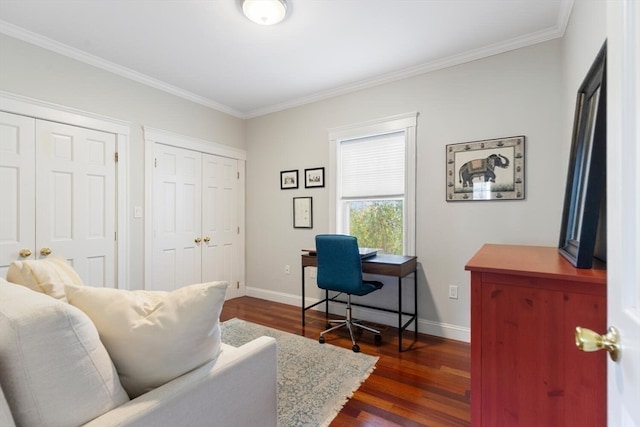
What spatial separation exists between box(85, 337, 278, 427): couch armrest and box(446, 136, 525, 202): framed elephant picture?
7.37 ft

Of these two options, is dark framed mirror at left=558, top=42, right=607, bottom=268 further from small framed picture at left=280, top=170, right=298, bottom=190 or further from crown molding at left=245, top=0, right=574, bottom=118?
small framed picture at left=280, top=170, right=298, bottom=190

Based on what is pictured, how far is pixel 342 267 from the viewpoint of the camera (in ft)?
8.61

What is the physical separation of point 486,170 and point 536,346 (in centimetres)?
180

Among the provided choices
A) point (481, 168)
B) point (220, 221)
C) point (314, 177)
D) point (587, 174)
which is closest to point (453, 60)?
point (481, 168)

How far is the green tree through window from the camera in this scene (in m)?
3.16

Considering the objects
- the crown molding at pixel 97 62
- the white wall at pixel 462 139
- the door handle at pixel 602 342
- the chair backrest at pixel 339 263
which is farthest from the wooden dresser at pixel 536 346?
the crown molding at pixel 97 62

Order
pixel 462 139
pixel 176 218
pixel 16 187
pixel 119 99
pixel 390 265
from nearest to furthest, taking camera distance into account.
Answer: pixel 16 187, pixel 390 265, pixel 462 139, pixel 119 99, pixel 176 218

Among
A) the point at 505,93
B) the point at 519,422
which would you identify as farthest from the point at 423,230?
the point at 519,422

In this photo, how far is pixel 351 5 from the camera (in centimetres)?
209

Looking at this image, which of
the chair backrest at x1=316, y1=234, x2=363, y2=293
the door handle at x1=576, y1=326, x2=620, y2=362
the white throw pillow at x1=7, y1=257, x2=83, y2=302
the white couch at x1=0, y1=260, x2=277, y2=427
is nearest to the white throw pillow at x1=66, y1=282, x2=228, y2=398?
the white couch at x1=0, y1=260, x2=277, y2=427

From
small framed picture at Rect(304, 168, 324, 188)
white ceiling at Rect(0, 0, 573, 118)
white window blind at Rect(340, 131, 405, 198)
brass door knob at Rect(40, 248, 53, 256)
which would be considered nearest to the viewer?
white ceiling at Rect(0, 0, 573, 118)

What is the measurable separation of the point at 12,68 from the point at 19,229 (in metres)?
1.26

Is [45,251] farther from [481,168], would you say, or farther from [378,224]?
[481,168]

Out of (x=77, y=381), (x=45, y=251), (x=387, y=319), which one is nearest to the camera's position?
(x=77, y=381)
